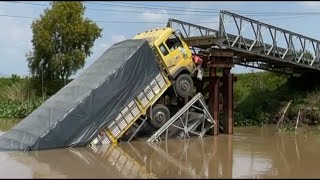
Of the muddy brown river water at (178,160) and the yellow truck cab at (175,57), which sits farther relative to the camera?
the yellow truck cab at (175,57)

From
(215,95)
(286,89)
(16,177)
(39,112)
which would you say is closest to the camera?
(16,177)

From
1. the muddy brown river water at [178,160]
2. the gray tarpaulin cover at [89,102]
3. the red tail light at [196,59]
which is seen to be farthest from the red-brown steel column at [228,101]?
the gray tarpaulin cover at [89,102]

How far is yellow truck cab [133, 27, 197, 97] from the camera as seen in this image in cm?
2102

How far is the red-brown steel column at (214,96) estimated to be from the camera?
22.7 m

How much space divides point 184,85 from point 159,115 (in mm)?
1880

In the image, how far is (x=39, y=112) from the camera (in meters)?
18.4

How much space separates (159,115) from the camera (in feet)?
67.3

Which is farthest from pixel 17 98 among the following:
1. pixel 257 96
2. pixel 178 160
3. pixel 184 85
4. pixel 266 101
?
pixel 178 160

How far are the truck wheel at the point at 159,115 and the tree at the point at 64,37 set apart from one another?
958 inches

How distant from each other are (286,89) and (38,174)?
2385 centimetres

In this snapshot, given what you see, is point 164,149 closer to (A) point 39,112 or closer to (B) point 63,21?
(A) point 39,112

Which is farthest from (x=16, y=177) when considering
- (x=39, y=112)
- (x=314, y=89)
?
(x=314, y=89)

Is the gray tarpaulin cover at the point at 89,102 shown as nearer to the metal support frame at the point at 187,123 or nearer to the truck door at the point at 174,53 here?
the truck door at the point at 174,53

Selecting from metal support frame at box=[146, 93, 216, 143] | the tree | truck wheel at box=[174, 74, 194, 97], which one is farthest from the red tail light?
the tree
